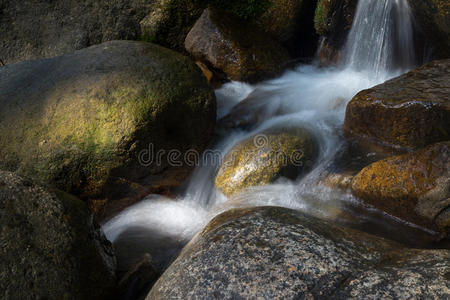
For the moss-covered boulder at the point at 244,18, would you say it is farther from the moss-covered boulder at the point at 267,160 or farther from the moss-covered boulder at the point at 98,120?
the moss-covered boulder at the point at 267,160

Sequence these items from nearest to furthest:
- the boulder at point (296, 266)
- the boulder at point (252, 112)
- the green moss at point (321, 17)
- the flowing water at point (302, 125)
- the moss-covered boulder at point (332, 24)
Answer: the boulder at point (296, 266)
the flowing water at point (302, 125)
the boulder at point (252, 112)
the moss-covered boulder at point (332, 24)
the green moss at point (321, 17)

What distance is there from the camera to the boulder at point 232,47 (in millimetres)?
5641

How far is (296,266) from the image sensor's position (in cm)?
175

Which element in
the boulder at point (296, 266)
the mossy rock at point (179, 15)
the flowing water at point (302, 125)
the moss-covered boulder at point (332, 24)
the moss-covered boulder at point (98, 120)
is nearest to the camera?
the boulder at point (296, 266)

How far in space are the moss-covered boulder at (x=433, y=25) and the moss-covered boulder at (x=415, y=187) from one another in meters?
2.43

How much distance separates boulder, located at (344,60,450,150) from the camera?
10.8 ft

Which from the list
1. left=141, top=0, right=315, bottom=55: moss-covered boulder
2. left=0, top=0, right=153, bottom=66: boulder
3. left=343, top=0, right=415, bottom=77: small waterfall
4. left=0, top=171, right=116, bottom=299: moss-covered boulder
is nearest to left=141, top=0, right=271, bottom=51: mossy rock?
left=141, top=0, right=315, bottom=55: moss-covered boulder

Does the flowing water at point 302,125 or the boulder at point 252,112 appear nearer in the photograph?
the flowing water at point 302,125

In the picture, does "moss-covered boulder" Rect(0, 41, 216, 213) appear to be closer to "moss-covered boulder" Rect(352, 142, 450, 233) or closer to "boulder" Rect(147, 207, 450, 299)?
"boulder" Rect(147, 207, 450, 299)

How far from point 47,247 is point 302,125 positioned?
316 centimetres

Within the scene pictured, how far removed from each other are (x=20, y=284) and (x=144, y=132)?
6.79ft

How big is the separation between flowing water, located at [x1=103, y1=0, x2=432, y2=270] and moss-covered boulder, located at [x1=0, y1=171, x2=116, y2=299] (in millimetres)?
644

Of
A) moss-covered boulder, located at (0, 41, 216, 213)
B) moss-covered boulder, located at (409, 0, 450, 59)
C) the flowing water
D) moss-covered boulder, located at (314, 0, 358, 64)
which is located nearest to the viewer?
the flowing water

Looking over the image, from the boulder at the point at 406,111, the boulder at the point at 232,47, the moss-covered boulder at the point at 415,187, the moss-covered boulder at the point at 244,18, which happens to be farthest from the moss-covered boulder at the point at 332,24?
the moss-covered boulder at the point at 415,187
